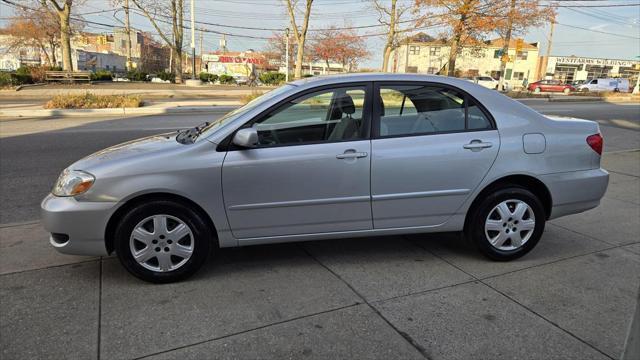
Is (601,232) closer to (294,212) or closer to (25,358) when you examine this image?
(294,212)

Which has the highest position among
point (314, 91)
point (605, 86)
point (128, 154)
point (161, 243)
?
point (314, 91)

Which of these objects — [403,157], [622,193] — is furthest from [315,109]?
[622,193]

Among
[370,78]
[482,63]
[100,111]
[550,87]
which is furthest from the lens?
[482,63]

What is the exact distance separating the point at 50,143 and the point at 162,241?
788 centimetres

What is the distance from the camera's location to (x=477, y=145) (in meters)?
3.79

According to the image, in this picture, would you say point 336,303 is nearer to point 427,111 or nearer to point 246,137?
point 246,137

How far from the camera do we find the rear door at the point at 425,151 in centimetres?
368

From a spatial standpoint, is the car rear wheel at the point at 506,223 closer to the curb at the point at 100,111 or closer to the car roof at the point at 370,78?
the car roof at the point at 370,78

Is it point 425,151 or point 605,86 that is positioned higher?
point 605,86

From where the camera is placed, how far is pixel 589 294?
136 inches

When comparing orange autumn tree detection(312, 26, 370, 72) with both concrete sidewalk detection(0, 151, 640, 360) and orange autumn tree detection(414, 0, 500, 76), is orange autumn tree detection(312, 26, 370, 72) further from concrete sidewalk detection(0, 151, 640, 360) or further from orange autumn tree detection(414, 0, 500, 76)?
concrete sidewalk detection(0, 151, 640, 360)

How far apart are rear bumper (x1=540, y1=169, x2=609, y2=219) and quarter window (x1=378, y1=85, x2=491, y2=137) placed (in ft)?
2.53

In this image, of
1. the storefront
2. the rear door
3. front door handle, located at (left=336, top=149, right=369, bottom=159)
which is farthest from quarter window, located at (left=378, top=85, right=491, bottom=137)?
the storefront

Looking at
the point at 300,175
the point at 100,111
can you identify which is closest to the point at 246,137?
the point at 300,175
